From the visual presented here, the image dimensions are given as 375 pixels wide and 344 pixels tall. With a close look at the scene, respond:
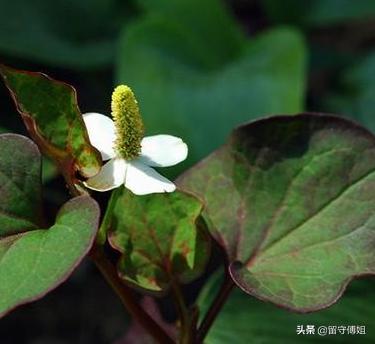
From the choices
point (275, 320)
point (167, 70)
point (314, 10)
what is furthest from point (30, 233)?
point (314, 10)

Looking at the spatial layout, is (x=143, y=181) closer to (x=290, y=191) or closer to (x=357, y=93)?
(x=290, y=191)

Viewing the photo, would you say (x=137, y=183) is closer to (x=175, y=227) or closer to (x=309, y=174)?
(x=175, y=227)

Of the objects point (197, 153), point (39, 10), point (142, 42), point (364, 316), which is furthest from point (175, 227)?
point (39, 10)

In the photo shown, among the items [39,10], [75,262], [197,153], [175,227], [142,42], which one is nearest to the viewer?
[75,262]

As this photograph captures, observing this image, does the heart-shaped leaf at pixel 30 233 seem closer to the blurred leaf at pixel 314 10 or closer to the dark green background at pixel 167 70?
the dark green background at pixel 167 70

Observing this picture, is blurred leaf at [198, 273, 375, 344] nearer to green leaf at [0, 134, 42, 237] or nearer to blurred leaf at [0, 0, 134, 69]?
green leaf at [0, 134, 42, 237]

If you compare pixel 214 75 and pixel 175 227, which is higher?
pixel 175 227

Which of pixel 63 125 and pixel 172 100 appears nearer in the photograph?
pixel 63 125

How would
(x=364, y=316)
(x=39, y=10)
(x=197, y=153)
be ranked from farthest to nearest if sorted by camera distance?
(x=39, y=10)
(x=197, y=153)
(x=364, y=316)

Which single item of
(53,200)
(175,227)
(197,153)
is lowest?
(53,200)
